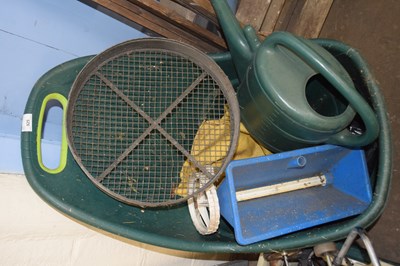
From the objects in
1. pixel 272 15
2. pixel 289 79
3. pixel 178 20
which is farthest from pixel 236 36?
pixel 272 15

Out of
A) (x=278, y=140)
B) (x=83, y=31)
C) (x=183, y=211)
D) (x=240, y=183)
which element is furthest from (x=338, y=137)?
(x=83, y=31)

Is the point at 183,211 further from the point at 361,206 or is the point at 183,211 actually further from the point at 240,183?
the point at 361,206

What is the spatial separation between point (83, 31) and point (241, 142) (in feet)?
2.20

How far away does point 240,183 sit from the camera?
1.01 metres

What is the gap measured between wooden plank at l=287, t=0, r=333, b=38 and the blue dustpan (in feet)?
1.80

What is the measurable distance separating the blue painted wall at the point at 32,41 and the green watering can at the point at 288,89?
523 mm

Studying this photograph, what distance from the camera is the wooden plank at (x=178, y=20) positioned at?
110 centimetres

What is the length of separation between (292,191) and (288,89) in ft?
1.29

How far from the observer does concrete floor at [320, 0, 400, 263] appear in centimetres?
115

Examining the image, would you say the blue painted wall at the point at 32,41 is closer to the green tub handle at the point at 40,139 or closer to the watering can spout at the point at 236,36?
the green tub handle at the point at 40,139

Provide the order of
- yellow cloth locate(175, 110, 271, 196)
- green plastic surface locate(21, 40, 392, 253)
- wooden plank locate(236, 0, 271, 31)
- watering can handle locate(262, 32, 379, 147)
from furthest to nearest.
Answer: wooden plank locate(236, 0, 271, 31), yellow cloth locate(175, 110, 271, 196), green plastic surface locate(21, 40, 392, 253), watering can handle locate(262, 32, 379, 147)

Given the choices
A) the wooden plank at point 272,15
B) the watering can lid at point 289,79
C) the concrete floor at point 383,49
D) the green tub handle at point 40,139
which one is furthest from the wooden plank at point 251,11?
the green tub handle at point 40,139

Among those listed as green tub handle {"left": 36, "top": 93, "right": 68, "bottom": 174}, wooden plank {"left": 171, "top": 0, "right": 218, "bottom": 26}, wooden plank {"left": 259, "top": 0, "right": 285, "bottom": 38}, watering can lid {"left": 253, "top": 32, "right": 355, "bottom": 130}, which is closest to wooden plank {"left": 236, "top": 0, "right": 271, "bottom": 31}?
wooden plank {"left": 259, "top": 0, "right": 285, "bottom": 38}

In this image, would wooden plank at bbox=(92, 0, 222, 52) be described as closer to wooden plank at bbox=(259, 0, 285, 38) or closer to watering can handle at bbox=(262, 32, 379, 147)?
wooden plank at bbox=(259, 0, 285, 38)
